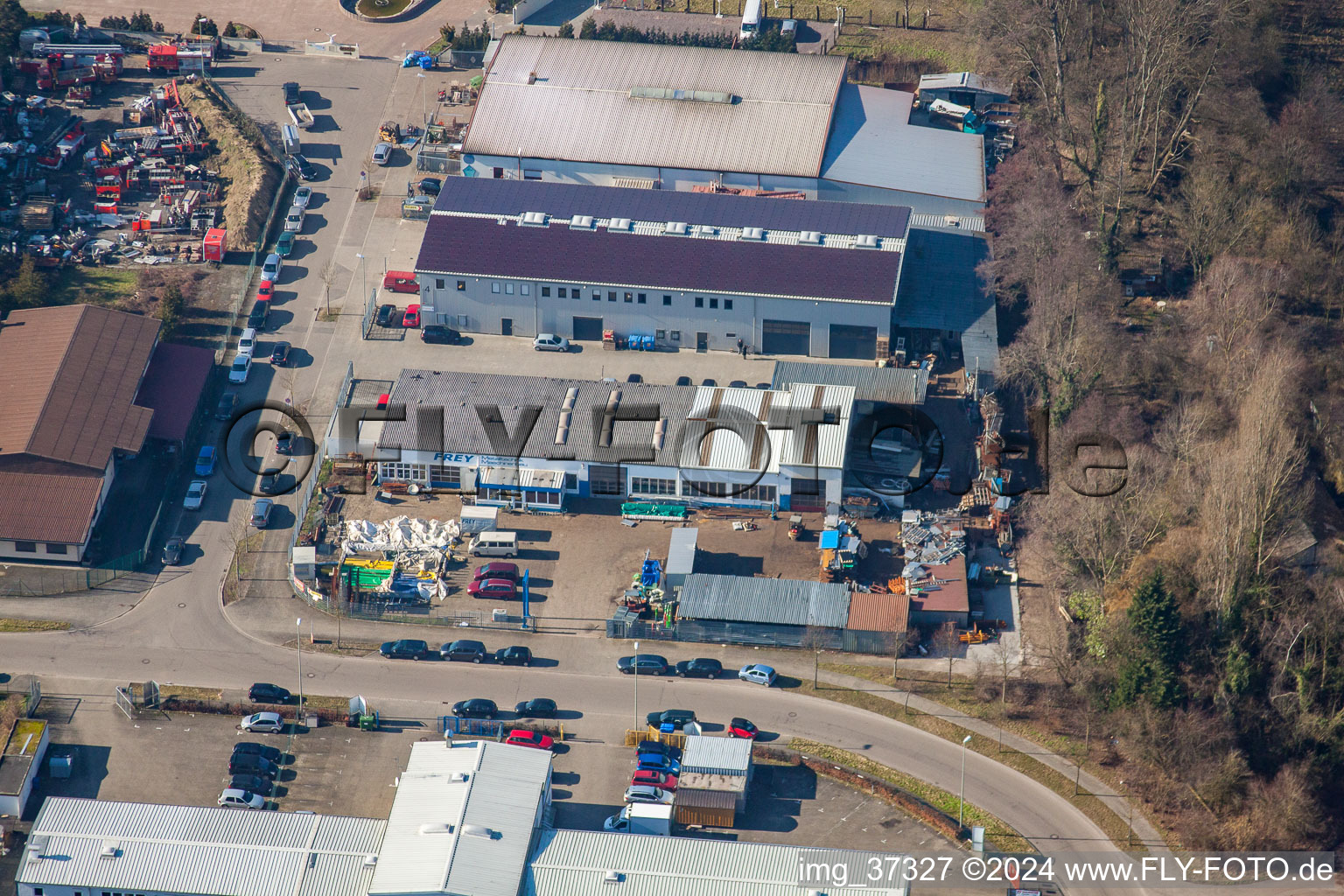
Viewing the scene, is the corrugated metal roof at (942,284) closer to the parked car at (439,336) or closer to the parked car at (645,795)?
the parked car at (439,336)

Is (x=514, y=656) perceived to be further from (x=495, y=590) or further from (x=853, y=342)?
(x=853, y=342)

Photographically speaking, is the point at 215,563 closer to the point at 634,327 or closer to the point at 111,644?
the point at 111,644

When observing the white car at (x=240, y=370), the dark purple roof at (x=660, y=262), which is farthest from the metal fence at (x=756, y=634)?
the white car at (x=240, y=370)

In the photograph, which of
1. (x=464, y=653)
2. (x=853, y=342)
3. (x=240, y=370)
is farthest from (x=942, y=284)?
(x=240, y=370)

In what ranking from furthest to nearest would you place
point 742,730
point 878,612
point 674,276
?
point 674,276, point 878,612, point 742,730

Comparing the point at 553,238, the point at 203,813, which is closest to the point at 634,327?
the point at 553,238

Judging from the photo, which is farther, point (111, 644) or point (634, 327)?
point (634, 327)

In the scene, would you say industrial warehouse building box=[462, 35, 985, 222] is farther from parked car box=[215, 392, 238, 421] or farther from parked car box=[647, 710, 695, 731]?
parked car box=[647, 710, 695, 731]
